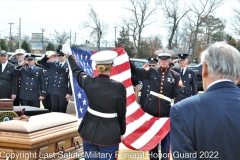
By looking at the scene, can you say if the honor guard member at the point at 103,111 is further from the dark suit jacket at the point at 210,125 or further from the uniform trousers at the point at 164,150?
the dark suit jacket at the point at 210,125

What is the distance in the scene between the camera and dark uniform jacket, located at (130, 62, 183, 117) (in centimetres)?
435

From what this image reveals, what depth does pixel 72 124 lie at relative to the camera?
11.4ft

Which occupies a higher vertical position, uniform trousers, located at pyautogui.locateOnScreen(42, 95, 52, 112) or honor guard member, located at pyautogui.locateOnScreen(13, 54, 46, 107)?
honor guard member, located at pyautogui.locateOnScreen(13, 54, 46, 107)

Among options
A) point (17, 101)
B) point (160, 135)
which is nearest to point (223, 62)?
point (160, 135)

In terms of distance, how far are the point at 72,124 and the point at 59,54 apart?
3535 mm

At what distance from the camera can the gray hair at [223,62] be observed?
60.4 inches

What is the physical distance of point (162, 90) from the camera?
173 inches

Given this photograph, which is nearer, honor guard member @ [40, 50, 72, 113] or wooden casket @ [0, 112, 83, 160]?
wooden casket @ [0, 112, 83, 160]

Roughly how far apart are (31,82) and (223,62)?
5.61m

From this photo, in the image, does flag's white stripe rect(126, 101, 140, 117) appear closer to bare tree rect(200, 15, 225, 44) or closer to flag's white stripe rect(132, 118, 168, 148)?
flag's white stripe rect(132, 118, 168, 148)

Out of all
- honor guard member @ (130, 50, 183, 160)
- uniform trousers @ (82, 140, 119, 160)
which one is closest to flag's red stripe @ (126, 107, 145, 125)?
honor guard member @ (130, 50, 183, 160)

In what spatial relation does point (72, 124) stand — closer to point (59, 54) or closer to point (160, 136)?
point (160, 136)

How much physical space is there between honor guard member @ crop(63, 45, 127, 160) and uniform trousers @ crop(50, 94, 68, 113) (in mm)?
3803

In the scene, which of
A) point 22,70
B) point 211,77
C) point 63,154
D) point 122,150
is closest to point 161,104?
point 122,150
